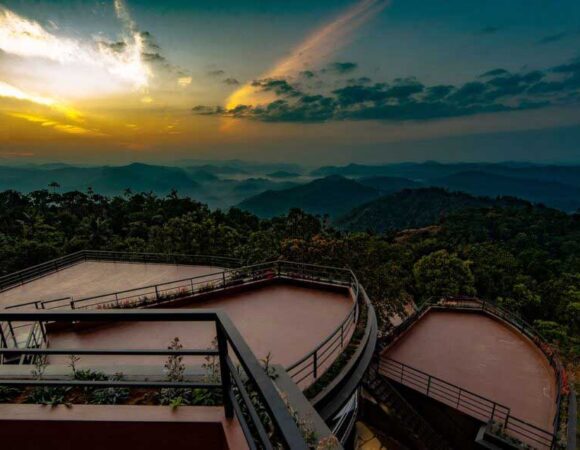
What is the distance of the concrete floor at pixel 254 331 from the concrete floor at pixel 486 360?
630 cm

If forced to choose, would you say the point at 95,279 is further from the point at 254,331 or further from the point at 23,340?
the point at 254,331

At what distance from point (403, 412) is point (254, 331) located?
8.23 m

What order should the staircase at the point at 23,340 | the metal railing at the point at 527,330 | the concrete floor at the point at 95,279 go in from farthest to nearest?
the concrete floor at the point at 95,279 → the metal railing at the point at 527,330 → the staircase at the point at 23,340

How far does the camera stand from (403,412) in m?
12.9

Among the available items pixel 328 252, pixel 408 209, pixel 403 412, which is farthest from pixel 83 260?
pixel 408 209

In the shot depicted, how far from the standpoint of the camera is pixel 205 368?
3061 mm

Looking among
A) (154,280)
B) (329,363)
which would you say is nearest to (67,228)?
(154,280)

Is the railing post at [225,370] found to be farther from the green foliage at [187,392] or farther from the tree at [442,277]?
the tree at [442,277]

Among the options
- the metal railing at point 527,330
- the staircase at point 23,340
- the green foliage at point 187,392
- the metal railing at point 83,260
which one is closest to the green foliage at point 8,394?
the green foliage at point 187,392

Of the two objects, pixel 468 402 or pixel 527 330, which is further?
pixel 527 330

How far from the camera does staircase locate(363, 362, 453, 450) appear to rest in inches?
493

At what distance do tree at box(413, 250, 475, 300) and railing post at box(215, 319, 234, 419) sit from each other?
30.9 metres

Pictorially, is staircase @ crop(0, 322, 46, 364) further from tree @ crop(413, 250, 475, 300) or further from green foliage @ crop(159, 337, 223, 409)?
tree @ crop(413, 250, 475, 300)

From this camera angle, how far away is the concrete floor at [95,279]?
15.0 metres
